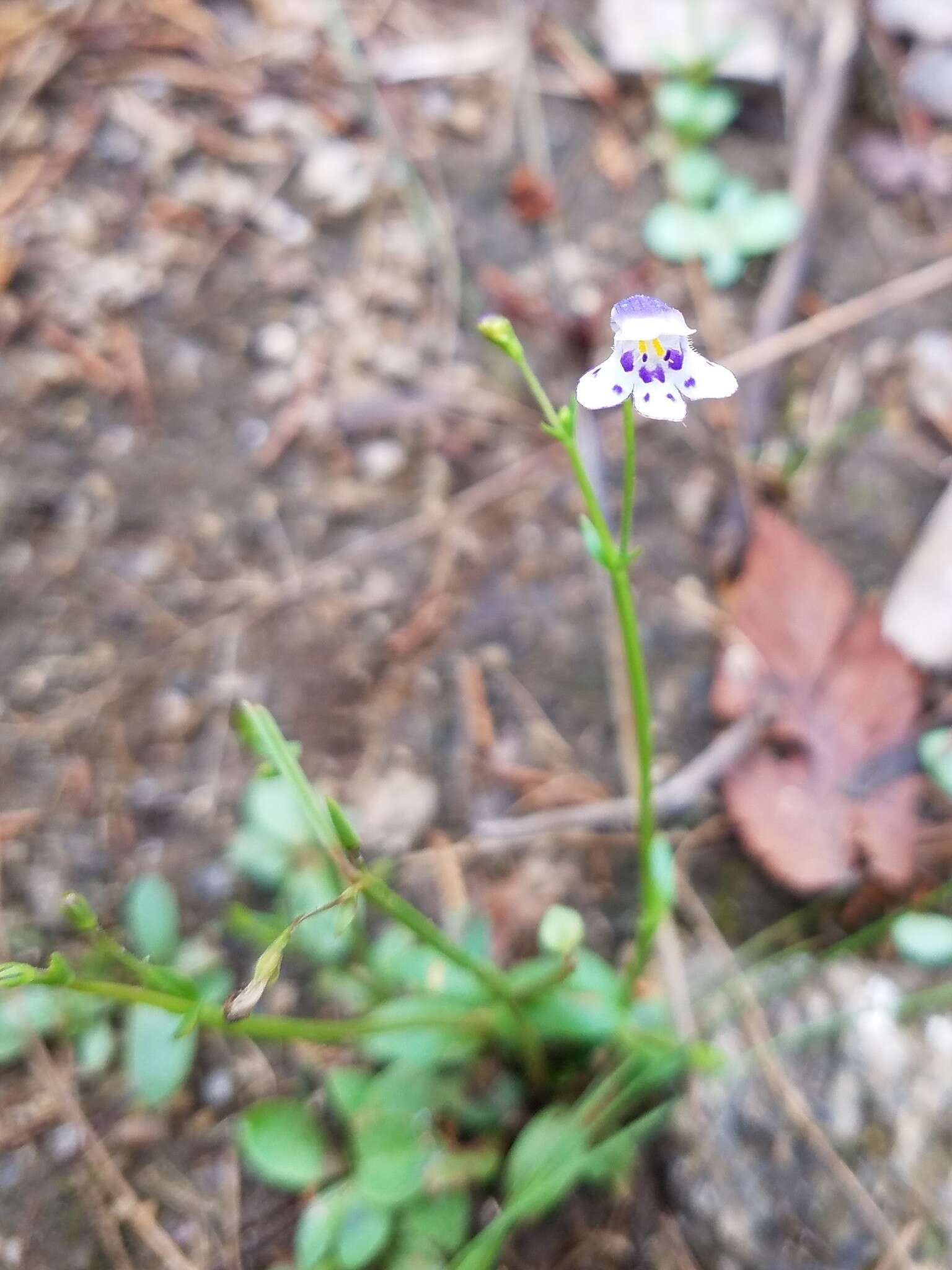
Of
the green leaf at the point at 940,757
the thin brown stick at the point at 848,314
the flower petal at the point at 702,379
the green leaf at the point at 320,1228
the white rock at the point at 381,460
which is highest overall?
the flower petal at the point at 702,379

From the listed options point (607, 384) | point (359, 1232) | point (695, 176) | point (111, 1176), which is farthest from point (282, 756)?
point (695, 176)

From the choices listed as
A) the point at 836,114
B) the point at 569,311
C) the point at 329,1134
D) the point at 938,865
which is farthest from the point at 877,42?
the point at 329,1134

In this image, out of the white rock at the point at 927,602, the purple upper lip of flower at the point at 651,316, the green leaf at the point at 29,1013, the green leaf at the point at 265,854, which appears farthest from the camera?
the white rock at the point at 927,602

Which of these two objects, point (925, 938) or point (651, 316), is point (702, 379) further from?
point (925, 938)

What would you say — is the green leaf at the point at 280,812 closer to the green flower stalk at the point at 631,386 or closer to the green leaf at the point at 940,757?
the green flower stalk at the point at 631,386

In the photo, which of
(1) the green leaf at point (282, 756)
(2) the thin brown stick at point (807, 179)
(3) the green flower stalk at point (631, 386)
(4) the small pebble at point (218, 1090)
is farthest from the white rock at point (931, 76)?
(4) the small pebble at point (218, 1090)

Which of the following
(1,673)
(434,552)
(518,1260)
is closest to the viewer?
(518,1260)

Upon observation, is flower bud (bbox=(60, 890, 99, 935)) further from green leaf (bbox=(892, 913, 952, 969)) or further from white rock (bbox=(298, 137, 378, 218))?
white rock (bbox=(298, 137, 378, 218))

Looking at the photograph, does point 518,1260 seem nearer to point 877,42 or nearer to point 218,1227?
point 218,1227
